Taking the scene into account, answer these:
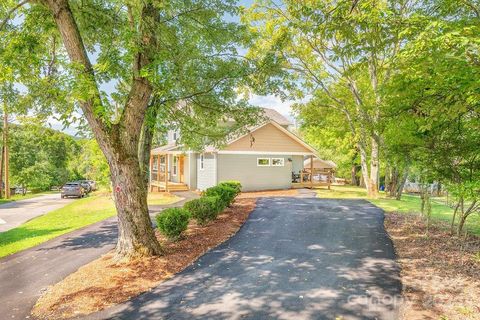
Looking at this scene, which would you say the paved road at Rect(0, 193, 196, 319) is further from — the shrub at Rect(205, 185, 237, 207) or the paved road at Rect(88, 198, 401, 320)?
the shrub at Rect(205, 185, 237, 207)

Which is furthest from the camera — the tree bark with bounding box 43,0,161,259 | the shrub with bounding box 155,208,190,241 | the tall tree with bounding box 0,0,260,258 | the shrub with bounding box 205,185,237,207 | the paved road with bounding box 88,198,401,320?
the shrub with bounding box 205,185,237,207

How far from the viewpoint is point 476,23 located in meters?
7.53

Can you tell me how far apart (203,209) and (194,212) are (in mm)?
332

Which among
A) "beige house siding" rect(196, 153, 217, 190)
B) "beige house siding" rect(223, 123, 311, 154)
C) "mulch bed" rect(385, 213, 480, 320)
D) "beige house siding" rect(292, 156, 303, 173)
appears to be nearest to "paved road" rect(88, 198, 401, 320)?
"mulch bed" rect(385, 213, 480, 320)

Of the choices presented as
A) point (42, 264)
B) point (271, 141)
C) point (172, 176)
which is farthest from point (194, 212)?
point (172, 176)

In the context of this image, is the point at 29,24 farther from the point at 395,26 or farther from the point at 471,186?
the point at 471,186

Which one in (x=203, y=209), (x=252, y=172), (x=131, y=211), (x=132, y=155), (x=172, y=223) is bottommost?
(x=172, y=223)

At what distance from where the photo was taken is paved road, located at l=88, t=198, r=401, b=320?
16.9 feet

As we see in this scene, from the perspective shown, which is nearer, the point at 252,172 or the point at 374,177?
the point at 374,177

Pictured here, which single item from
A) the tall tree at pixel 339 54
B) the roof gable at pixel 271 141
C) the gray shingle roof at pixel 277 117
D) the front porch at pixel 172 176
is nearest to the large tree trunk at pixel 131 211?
the tall tree at pixel 339 54

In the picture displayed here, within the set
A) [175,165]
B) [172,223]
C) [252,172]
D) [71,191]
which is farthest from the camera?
[71,191]

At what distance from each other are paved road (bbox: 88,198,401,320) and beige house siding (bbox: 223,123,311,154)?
12139 mm

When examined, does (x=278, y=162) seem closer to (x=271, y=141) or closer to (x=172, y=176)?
(x=271, y=141)

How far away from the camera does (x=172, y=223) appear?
889cm
